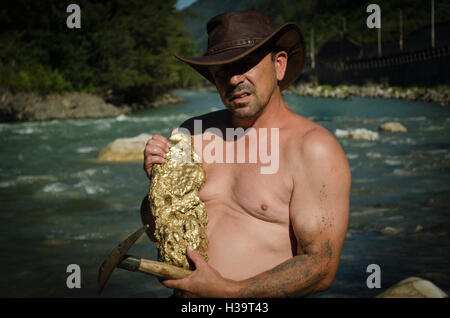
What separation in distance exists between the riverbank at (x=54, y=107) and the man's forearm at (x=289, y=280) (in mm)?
25047

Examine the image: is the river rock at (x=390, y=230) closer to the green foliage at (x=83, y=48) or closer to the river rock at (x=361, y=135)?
the river rock at (x=361, y=135)

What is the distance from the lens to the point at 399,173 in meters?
11.4

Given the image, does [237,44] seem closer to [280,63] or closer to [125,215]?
[280,63]

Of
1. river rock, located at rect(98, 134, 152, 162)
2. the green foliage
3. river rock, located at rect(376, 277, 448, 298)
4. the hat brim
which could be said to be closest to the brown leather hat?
the hat brim

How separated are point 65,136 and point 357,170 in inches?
463

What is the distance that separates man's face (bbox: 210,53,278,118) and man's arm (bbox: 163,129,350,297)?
1.06ft

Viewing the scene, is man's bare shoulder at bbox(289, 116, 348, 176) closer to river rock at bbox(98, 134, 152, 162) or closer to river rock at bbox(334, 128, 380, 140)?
river rock at bbox(98, 134, 152, 162)

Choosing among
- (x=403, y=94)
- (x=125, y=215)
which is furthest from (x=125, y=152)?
(x=403, y=94)

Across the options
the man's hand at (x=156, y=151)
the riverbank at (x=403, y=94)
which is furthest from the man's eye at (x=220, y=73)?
the riverbank at (x=403, y=94)

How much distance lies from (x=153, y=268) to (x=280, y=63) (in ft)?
3.44

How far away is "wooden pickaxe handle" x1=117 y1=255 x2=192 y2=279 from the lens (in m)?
1.87

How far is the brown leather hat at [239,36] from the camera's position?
2.09 meters
